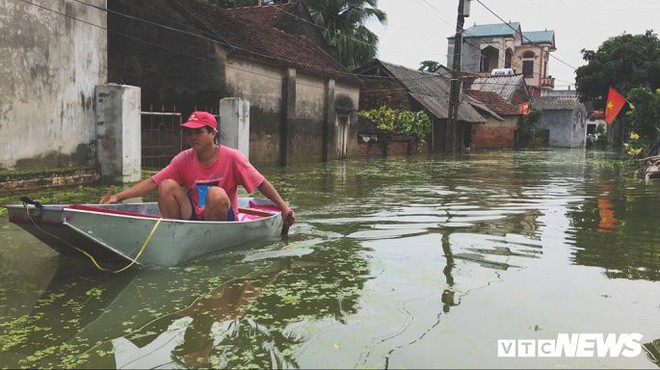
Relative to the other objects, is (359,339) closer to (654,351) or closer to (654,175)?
(654,351)

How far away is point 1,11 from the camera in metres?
8.88

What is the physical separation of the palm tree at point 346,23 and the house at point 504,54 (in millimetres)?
28020

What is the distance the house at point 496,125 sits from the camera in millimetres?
37781

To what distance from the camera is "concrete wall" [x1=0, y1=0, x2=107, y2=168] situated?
29.9ft

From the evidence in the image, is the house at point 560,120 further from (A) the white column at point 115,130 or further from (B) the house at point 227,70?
(A) the white column at point 115,130

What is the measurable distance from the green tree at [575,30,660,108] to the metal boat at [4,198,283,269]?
34897 millimetres

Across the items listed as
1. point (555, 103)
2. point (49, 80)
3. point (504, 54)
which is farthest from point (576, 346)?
point (504, 54)

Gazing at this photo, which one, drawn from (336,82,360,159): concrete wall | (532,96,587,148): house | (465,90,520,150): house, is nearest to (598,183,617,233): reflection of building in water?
(336,82,360,159): concrete wall

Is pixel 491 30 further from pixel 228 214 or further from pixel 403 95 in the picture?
pixel 228 214

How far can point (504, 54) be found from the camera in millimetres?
58344

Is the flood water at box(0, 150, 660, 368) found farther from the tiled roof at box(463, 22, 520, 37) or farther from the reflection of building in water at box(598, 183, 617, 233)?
the tiled roof at box(463, 22, 520, 37)

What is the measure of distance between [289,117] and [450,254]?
13.3 metres

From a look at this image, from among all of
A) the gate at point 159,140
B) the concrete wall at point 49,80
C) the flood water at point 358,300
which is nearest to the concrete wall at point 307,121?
the gate at point 159,140

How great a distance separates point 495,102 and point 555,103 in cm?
897
